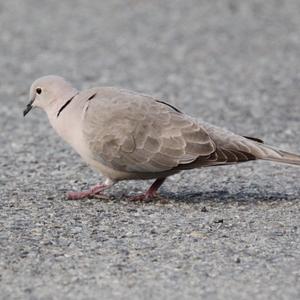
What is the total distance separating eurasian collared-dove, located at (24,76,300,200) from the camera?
6898 mm

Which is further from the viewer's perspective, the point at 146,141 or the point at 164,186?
the point at 164,186

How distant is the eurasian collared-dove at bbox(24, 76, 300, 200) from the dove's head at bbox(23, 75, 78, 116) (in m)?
0.26

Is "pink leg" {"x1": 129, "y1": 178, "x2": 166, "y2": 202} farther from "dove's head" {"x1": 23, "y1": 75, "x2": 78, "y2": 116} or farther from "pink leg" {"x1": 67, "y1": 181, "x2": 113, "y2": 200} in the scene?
"dove's head" {"x1": 23, "y1": 75, "x2": 78, "y2": 116}

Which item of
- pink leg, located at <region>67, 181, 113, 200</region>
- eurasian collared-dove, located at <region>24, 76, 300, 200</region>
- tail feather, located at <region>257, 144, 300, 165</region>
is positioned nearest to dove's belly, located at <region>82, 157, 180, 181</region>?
eurasian collared-dove, located at <region>24, 76, 300, 200</region>

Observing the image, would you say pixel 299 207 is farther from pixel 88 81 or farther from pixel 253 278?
pixel 88 81

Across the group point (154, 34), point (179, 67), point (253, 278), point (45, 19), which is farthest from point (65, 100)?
point (45, 19)

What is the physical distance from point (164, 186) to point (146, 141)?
1133mm

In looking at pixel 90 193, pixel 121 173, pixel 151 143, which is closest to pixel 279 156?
pixel 151 143

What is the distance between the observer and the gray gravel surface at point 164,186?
17.6 feet

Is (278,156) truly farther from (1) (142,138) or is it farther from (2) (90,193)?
(2) (90,193)

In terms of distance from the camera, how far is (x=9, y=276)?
17.5 ft

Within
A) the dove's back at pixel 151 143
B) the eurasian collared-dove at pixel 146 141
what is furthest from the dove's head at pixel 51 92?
the dove's back at pixel 151 143

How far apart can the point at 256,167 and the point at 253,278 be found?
348cm

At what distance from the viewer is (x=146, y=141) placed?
6.93 metres
